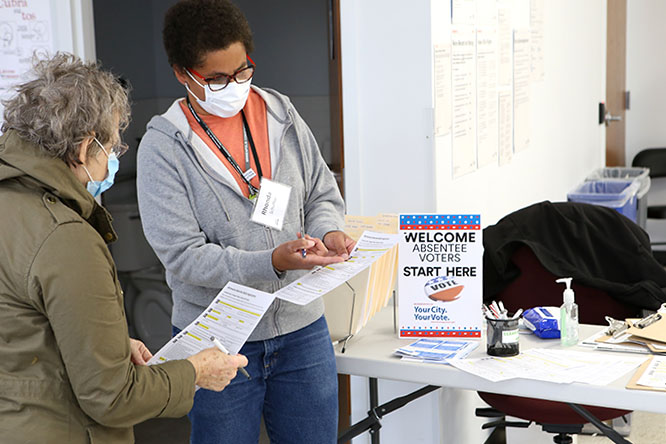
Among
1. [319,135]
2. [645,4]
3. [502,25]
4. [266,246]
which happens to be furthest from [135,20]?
[645,4]

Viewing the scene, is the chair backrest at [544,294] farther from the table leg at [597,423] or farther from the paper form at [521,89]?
the paper form at [521,89]

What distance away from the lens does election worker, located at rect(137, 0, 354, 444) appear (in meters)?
1.68

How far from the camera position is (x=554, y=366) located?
1.93 m

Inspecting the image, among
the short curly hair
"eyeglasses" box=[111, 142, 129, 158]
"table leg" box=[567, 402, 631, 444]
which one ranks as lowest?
"table leg" box=[567, 402, 631, 444]

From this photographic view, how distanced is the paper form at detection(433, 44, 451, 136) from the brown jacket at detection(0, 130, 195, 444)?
150 cm

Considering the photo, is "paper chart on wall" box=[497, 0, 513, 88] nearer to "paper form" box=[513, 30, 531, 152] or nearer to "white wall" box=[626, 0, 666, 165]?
"paper form" box=[513, 30, 531, 152]

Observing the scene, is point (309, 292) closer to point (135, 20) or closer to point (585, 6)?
point (135, 20)

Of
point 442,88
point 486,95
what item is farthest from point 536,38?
point 442,88

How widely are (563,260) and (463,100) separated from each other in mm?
691

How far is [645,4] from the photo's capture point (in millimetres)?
6297

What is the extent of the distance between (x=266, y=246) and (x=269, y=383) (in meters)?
0.33

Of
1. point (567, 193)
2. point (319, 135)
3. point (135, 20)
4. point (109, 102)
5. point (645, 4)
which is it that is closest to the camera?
point (109, 102)

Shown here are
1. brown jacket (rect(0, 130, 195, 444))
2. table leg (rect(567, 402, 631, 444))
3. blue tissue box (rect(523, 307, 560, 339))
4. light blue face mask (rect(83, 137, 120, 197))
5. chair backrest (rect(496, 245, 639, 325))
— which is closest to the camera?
brown jacket (rect(0, 130, 195, 444))

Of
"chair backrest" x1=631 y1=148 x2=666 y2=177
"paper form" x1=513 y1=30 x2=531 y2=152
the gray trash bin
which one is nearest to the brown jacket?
"paper form" x1=513 y1=30 x2=531 y2=152
